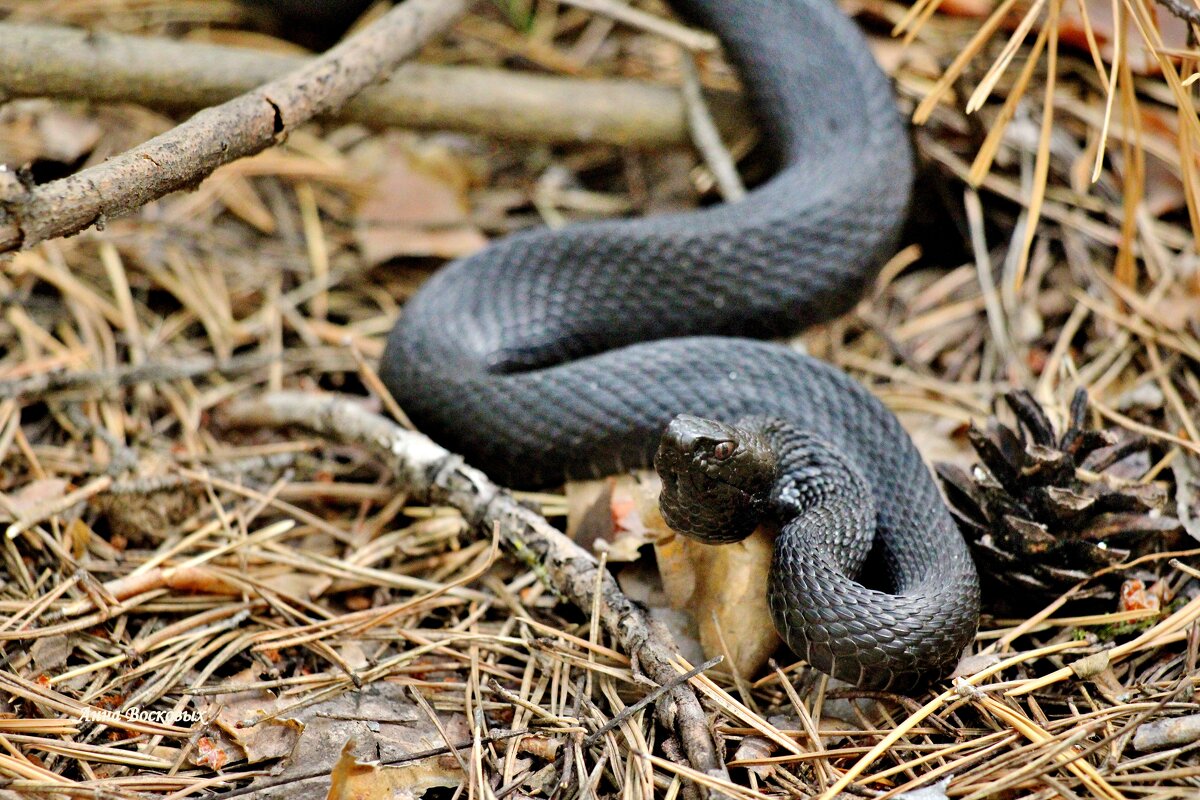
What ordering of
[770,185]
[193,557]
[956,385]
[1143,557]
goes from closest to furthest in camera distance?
[1143,557] → [193,557] → [956,385] → [770,185]

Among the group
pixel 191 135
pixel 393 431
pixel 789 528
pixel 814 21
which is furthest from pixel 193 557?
pixel 814 21

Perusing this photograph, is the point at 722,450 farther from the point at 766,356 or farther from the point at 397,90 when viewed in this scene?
the point at 397,90

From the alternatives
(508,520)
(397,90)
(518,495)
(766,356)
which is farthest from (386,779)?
(397,90)

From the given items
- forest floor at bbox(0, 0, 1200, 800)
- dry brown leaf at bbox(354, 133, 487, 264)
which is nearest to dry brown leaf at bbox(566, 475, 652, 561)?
forest floor at bbox(0, 0, 1200, 800)

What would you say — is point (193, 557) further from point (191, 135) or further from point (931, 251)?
point (931, 251)

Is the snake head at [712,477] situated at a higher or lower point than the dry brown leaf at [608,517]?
higher

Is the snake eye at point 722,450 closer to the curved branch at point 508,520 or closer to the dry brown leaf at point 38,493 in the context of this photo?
the curved branch at point 508,520

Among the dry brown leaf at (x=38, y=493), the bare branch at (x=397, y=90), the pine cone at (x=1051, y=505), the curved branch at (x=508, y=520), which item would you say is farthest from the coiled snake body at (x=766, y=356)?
the dry brown leaf at (x=38, y=493)
